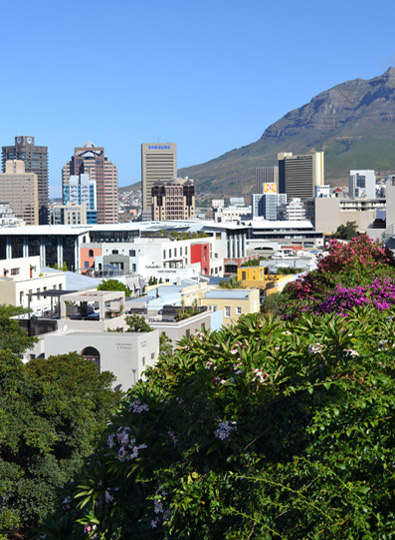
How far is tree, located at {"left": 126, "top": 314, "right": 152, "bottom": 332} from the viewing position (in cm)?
3123

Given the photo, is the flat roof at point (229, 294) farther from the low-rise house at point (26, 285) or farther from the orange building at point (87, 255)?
the orange building at point (87, 255)

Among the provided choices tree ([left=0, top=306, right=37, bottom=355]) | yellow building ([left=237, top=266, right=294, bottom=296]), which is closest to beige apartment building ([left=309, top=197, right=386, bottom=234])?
yellow building ([left=237, top=266, right=294, bottom=296])

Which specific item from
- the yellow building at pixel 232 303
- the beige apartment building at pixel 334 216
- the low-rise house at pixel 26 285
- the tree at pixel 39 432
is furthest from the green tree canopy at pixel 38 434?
the beige apartment building at pixel 334 216

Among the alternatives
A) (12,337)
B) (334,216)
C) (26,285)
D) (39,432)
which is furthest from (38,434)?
(334,216)

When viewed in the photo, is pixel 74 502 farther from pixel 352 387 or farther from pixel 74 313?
pixel 74 313

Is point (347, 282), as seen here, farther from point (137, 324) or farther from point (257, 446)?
point (137, 324)

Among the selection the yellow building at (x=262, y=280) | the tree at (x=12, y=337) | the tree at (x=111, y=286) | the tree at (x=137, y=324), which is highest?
the tree at (x=12, y=337)

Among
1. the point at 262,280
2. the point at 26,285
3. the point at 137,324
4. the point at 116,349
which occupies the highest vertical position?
the point at 26,285

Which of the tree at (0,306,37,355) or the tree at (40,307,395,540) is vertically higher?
the tree at (40,307,395,540)

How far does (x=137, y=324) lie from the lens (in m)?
31.6

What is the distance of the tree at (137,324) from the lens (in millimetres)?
31234

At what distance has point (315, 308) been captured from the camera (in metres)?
14.3

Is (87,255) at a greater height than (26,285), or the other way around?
(26,285)

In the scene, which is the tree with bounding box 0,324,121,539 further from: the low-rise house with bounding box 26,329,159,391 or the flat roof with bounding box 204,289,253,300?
the flat roof with bounding box 204,289,253,300
